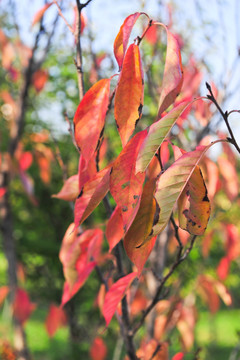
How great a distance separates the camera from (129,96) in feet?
2.09

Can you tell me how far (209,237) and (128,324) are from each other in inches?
46.1

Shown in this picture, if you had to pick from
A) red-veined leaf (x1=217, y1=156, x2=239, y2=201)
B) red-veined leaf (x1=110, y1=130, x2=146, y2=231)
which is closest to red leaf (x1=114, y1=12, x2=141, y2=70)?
red-veined leaf (x1=110, y1=130, x2=146, y2=231)

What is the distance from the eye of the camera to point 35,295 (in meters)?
3.48

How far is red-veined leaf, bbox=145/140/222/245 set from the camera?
20.7 inches

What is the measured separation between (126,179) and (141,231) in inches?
2.9

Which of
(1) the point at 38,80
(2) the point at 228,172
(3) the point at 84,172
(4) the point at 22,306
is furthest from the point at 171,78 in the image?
(1) the point at 38,80

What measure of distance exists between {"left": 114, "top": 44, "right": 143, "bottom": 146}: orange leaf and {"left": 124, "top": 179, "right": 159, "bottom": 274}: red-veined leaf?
0.10m

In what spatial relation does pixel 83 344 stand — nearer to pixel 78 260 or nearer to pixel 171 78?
pixel 78 260

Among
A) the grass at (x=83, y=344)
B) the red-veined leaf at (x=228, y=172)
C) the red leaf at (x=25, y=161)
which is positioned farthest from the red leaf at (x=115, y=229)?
the grass at (x=83, y=344)

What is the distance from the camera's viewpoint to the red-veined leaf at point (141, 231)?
22.5 inches

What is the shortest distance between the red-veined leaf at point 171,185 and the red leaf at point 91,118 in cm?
14

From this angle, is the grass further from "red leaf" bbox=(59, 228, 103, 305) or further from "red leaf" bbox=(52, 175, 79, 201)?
"red leaf" bbox=(52, 175, 79, 201)

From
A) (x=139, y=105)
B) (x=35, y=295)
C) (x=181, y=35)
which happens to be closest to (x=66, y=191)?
(x=139, y=105)

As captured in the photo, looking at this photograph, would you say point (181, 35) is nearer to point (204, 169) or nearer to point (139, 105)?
point (204, 169)
